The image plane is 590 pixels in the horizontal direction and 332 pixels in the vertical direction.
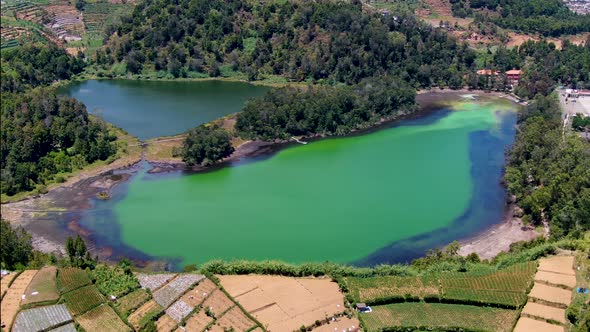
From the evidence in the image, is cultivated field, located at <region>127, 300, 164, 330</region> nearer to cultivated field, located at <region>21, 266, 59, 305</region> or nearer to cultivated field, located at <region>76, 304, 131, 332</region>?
cultivated field, located at <region>76, 304, 131, 332</region>

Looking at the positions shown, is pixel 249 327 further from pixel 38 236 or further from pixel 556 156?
pixel 556 156

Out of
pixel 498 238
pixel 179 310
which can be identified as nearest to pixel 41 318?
pixel 179 310

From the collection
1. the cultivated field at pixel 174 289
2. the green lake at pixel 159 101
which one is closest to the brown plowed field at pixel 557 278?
the cultivated field at pixel 174 289

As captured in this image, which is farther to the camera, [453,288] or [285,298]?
[453,288]

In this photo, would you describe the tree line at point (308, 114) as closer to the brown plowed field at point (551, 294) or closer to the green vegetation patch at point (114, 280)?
the green vegetation patch at point (114, 280)

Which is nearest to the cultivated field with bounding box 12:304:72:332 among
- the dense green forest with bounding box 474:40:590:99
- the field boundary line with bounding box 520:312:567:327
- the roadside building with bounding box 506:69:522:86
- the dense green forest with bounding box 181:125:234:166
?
the field boundary line with bounding box 520:312:567:327

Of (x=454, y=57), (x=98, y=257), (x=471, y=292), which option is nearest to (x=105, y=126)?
(x=98, y=257)

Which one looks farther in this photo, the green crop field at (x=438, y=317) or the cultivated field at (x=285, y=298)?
the cultivated field at (x=285, y=298)

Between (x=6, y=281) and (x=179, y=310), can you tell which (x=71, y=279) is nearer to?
(x=6, y=281)
